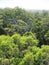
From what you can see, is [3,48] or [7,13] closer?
[3,48]

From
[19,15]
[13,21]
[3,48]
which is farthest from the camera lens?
[19,15]

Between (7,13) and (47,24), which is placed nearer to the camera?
(47,24)

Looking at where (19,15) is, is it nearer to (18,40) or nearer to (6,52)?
(18,40)

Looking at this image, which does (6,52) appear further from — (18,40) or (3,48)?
(18,40)

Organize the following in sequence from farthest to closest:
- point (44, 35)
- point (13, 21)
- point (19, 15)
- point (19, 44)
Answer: point (19, 15) → point (13, 21) → point (44, 35) → point (19, 44)

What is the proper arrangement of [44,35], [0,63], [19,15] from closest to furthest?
[0,63] → [44,35] → [19,15]

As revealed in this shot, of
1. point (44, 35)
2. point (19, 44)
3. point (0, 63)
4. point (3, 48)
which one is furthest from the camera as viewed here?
→ point (44, 35)

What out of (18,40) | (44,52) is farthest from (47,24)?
(44,52)

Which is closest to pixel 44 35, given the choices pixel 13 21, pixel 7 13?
pixel 13 21

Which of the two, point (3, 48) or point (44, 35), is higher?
point (3, 48)
